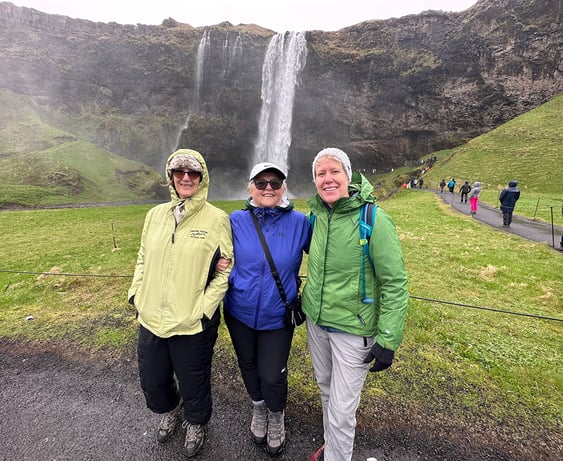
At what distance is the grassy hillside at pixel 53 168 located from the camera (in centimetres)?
3856

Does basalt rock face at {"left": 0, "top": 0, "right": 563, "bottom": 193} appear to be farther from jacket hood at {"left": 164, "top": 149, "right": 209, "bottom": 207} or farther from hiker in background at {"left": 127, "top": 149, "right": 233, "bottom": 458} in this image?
hiker in background at {"left": 127, "top": 149, "right": 233, "bottom": 458}

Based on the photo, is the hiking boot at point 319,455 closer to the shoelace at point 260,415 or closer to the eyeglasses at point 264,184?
the shoelace at point 260,415

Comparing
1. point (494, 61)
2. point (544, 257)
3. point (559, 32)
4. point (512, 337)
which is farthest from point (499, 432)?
point (559, 32)

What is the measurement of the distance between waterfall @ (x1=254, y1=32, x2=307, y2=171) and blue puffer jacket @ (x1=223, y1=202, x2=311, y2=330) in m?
53.5

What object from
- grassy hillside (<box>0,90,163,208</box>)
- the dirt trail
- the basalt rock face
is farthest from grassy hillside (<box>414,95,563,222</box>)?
grassy hillside (<box>0,90,163,208</box>)

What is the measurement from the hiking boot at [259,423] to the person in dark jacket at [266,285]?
0.12 feet

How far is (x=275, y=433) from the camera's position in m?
3.09

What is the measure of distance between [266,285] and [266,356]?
2.64 ft

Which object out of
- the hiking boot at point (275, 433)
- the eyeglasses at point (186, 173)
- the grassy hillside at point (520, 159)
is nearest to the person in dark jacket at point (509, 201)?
the grassy hillside at point (520, 159)

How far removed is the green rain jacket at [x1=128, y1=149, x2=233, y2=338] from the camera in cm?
274

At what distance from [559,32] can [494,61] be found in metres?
9.28

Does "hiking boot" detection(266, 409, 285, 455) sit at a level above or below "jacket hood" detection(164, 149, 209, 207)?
below

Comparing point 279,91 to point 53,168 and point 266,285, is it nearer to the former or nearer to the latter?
point 53,168

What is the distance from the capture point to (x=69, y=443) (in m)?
3.19
